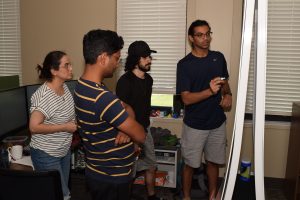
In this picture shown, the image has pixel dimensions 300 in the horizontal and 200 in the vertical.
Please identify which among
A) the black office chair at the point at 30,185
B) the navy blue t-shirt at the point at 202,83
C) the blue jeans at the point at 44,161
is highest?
the navy blue t-shirt at the point at 202,83

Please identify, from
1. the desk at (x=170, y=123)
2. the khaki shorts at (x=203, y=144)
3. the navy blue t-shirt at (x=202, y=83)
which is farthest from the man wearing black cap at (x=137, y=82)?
the desk at (x=170, y=123)

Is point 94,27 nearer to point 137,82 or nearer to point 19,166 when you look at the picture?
point 137,82

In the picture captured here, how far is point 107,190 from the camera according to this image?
5.57 ft

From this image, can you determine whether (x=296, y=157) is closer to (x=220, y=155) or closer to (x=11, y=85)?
(x=220, y=155)

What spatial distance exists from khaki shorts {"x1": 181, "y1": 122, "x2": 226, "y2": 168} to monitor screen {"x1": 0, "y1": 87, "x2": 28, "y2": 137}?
1.58 metres

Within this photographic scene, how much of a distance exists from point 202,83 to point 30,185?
1.84 metres

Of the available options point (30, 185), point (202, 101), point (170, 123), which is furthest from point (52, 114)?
point (170, 123)

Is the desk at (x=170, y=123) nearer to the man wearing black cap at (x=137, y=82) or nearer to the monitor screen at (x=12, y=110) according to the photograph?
the man wearing black cap at (x=137, y=82)

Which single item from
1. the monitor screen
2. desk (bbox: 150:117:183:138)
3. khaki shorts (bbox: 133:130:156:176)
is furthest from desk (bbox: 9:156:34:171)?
desk (bbox: 150:117:183:138)

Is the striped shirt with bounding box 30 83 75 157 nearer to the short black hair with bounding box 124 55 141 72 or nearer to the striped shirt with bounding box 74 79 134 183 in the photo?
the striped shirt with bounding box 74 79 134 183

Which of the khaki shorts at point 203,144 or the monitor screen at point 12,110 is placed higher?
the monitor screen at point 12,110

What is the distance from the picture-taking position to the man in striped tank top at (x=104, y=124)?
147 centimetres

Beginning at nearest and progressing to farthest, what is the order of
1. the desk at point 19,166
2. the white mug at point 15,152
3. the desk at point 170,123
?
1. the desk at point 19,166
2. the white mug at point 15,152
3. the desk at point 170,123

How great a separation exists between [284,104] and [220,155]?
3.79ft
